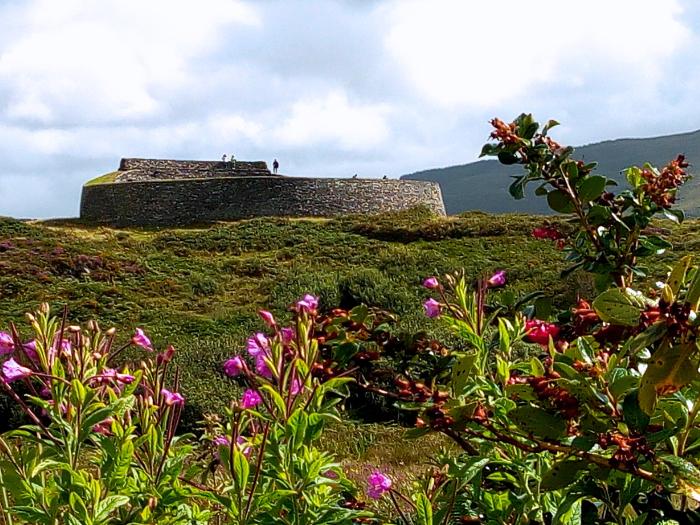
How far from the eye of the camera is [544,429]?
1.11 m

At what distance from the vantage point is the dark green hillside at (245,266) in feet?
51.2

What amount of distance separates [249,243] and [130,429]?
2278cm

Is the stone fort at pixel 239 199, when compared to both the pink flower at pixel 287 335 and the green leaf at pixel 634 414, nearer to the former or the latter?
the pink flower at pixel 287 335

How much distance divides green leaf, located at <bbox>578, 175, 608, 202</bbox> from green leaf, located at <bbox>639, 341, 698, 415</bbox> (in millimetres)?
871

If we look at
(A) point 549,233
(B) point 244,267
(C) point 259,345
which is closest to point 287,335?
(C) point 259,345

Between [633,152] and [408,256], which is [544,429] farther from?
[633,152]

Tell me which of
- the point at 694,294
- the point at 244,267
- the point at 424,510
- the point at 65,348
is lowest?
the point at 244,267

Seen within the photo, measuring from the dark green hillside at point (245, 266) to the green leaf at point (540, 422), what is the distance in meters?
9.08

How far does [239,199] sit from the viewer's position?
30.3 metres

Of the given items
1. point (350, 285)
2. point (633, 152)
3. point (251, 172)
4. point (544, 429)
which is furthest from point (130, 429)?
point (633, 152)

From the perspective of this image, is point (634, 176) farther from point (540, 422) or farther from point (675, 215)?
point (540, 422)

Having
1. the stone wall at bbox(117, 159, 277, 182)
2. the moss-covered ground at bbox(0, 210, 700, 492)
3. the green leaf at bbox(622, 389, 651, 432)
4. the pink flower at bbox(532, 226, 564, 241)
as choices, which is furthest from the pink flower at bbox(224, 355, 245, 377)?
the stone wall at bbox(117, 159, 277, 182)

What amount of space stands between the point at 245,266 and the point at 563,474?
→ 19.8 meters

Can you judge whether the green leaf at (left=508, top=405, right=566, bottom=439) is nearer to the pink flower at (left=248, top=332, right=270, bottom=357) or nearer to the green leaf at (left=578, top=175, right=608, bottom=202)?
the pink flower at (left=248, top=332, right=270, bottom=357)
